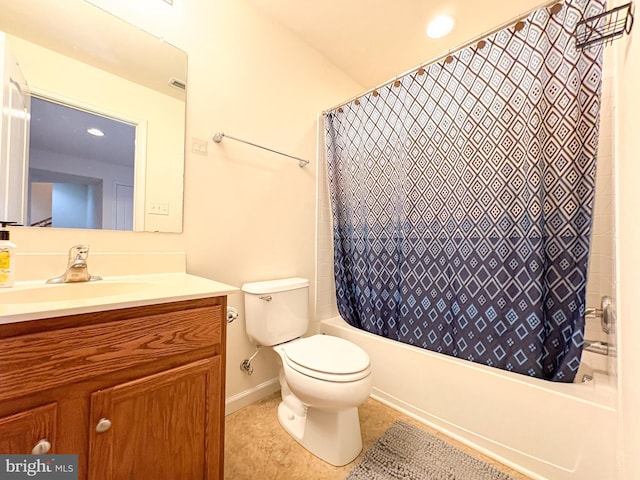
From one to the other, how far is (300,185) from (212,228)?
670 millimetres

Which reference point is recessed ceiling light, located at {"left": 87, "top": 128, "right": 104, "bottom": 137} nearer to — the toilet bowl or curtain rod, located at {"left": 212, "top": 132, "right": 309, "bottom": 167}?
curtain rod, located at {"left": 212, "top": 132, "right": 309, "bottom": 167}

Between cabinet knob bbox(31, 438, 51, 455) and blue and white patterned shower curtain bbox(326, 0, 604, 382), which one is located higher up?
blue and white patterned shower curtain bbox(326, 0, 604, 382)

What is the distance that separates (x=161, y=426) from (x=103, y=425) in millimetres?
145

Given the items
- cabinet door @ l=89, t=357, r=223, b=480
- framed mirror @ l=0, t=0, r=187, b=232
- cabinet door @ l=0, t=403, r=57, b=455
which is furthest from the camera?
framed mirror @ l=0, t=0, r=187, b=232

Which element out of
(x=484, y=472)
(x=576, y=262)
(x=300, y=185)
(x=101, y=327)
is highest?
(x=300, y=185)

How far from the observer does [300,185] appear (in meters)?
1.80

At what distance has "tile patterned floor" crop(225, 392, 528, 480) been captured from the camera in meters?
1.10

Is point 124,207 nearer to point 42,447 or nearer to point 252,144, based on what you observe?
point 252,144

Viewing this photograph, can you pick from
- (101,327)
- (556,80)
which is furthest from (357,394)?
(556,80)

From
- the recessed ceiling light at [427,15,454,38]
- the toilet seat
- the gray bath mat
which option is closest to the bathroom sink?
the toilet seat

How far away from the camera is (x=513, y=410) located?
44.9 inches

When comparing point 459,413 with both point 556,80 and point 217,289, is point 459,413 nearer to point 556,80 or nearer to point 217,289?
point 217,289

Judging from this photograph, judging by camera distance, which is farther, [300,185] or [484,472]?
[300,185]

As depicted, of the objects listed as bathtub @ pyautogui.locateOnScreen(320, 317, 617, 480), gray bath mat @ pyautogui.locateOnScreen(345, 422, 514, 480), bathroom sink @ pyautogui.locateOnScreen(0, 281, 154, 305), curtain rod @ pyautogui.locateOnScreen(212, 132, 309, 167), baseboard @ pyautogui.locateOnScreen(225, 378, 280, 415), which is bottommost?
gray bath mat @ pyautogui.locateOnScreen(345, 422, 514, 480)
